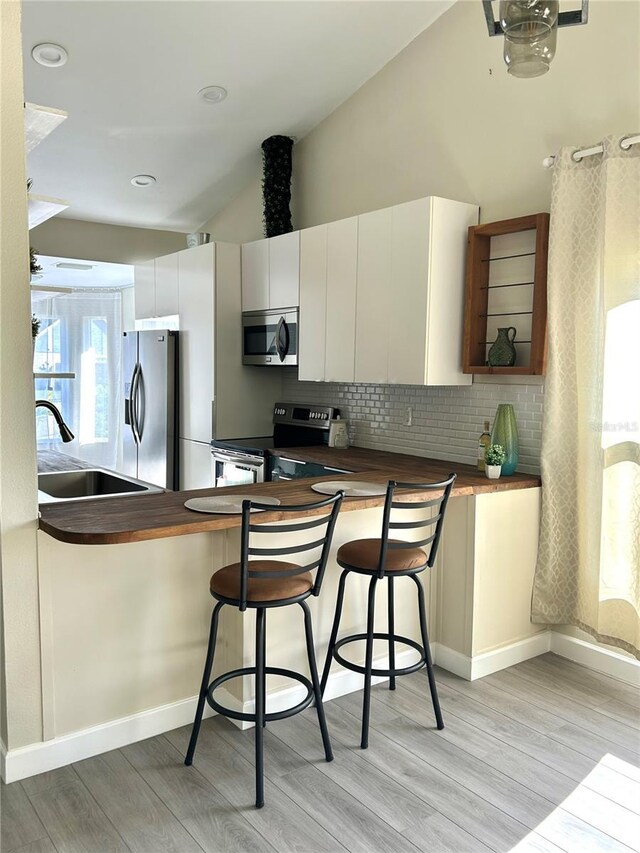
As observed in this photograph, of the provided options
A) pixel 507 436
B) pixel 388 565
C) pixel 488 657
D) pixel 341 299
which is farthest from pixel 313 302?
pixel 488 657

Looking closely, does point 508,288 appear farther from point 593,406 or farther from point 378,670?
point 378,670

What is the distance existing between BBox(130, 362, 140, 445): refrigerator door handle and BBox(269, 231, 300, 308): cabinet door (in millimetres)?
1615

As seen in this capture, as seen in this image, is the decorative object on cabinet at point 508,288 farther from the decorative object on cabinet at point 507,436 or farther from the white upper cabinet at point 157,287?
the white upper cabinet at point 157,287

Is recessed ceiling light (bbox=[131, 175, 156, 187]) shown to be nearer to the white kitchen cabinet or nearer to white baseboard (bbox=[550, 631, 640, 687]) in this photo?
the white kitchen cabinet

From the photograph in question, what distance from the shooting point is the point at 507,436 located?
3.35 metres

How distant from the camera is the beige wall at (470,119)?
119 inches

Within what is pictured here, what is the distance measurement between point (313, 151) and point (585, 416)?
2.81 m

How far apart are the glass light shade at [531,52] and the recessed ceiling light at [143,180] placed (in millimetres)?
3940

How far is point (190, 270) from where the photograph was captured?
5055mm

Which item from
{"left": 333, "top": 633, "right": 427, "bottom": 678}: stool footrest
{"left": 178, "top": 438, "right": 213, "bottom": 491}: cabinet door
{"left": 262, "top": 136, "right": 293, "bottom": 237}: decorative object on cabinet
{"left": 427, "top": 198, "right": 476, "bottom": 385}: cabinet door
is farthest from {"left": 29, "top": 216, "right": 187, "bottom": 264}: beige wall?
{"left": 333, "top": 633, "right": 427, "bottom": 678}: stool footrest

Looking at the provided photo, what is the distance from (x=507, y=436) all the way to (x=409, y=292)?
0.89 metres

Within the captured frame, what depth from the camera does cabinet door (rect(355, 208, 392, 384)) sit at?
3.67 m

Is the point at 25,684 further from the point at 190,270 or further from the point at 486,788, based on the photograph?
the point at 190,270

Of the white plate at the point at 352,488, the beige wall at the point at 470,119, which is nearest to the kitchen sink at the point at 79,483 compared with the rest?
the white plate at the point at 352,488
